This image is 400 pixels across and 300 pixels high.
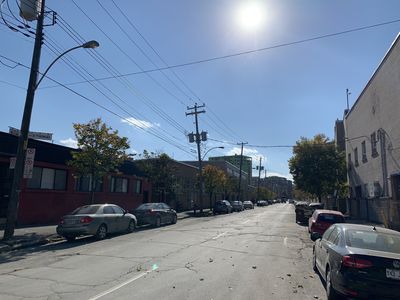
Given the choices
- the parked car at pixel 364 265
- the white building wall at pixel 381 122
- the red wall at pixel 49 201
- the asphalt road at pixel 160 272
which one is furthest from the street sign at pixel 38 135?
the white building wall at pixel 381 122

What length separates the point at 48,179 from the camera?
78.5 ft

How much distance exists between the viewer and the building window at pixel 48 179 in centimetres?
2274

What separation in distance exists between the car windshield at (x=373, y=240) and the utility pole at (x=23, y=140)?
13.1 metres

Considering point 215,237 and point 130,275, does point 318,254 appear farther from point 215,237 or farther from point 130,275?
point 215,237

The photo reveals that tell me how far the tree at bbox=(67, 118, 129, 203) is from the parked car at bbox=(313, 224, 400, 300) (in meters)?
15.9

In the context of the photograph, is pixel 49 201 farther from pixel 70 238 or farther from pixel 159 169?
pixel 159 169

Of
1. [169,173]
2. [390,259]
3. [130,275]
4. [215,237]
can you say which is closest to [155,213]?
[215,237]

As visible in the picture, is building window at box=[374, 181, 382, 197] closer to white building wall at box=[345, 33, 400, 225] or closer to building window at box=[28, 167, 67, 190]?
white building wall at box=[345, 33, 400, 225]

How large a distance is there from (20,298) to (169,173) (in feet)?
93.4

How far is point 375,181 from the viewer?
2786 centimetres

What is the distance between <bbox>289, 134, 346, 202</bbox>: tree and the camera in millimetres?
38781

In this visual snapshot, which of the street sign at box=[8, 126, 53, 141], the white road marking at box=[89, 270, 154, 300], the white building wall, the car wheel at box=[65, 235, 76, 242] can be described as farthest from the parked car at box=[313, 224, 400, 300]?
the white building wall

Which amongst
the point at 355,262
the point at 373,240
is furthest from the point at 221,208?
the point at 355,262

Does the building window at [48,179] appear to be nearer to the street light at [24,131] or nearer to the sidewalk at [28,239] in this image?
the sidewalk at [28,239]
